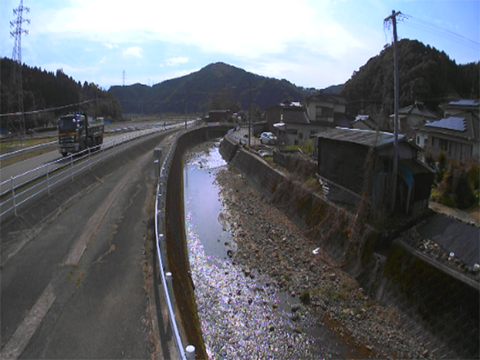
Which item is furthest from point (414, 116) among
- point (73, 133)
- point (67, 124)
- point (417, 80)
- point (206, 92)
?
point (206, 92)

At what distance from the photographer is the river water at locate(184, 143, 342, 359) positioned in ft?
30.0

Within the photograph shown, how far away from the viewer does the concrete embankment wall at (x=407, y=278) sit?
792 cm

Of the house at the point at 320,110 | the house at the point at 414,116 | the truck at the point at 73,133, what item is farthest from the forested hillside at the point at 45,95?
the house at the point at 414,116

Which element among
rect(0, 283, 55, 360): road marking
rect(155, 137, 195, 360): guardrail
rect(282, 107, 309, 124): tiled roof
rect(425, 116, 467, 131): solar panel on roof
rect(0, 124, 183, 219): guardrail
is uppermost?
rect(282, 107, 309, 124): tiled roof

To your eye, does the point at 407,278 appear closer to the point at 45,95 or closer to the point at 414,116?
the point at 414,116

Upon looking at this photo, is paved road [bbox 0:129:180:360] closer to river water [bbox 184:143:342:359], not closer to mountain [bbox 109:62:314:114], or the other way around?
river water [bbox 184:143:342:359]

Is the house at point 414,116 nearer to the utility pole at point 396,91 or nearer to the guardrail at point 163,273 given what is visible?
the utility pole at point 396,91

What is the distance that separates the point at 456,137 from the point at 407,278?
1412 centimetres

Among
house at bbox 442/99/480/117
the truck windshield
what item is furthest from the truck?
house at bbox 442/99/480/117

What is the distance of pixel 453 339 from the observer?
7.98 metres

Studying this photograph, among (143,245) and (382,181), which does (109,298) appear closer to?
(143,245)

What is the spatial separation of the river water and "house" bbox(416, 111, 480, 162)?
1417cm

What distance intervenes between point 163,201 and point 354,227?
7.52 meters

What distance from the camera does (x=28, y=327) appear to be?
6.03m
